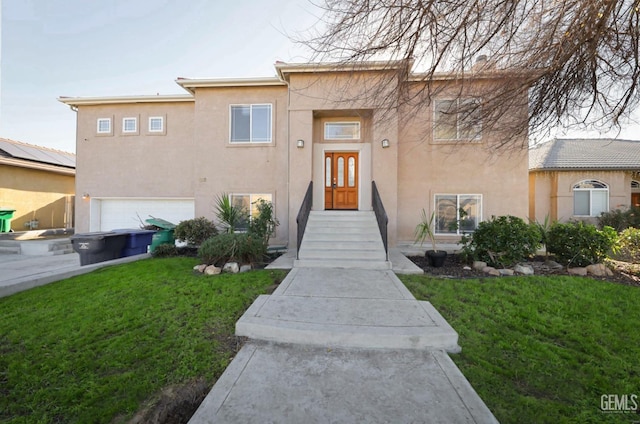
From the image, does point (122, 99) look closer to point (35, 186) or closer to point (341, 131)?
point (35, 186)

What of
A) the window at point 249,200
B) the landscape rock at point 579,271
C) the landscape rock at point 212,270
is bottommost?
the landscape rock at point 212,270

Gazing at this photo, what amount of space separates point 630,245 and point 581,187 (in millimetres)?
8163

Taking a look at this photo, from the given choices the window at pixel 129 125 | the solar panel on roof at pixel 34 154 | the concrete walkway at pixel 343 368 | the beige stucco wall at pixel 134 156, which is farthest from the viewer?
the solar panel on roof at pixel 34 154

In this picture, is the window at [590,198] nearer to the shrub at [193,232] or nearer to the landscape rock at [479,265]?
Result: the landscape rock at [479,265]

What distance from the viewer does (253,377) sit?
7.96 feet

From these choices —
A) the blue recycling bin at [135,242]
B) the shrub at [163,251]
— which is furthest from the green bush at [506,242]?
the blue recycling bin at [135,242]

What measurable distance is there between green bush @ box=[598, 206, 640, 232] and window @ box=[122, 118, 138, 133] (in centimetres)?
2016

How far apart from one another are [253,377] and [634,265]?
8950 millimetres

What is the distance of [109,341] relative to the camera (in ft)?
10.2

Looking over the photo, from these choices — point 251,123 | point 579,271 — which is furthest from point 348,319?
point 251,123

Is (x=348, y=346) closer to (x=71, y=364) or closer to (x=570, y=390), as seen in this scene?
(x=570, y=390)

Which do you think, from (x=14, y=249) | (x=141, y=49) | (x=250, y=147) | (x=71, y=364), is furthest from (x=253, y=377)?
(x=14, y=249)

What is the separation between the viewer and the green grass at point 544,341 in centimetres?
223

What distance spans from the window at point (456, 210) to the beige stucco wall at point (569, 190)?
576 centimetres
